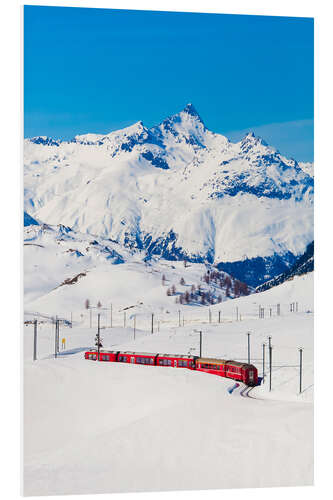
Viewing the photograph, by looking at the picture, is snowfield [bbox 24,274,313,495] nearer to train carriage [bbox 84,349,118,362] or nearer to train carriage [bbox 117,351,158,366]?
train carriage [bbox 117,351,158,366]

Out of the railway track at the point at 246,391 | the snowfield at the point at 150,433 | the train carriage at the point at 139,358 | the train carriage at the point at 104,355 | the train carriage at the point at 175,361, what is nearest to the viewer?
the snowfield at the point at 150,433

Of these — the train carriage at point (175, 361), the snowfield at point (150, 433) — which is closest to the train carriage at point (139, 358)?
the train carriage at point (175, 361)

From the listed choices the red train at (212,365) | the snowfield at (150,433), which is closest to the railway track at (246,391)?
the snowfield at (150,433)

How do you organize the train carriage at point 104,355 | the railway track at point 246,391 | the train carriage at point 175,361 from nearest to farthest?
the railway track at point 246,391, the train carriage at point 175,361, the train carriage at point 104,355

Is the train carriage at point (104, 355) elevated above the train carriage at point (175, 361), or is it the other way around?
the train carriage at point (175, 361)

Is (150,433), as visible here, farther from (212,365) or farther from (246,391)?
(212,365)

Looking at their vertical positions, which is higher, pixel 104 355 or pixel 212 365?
pixel 212 365

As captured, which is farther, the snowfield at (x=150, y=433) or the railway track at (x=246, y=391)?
the railway track at (x=246, y=391)

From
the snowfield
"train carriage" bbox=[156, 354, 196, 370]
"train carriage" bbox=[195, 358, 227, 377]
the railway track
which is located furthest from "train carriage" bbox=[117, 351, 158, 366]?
the snowfield

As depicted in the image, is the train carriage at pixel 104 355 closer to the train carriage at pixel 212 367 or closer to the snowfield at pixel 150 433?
the train carriage at pixel 212 367

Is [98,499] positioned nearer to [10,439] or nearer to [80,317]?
[10,439]

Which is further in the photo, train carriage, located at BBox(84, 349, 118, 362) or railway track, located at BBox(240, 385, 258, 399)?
train carriage, located at BBox(84, 349, 118, 362)

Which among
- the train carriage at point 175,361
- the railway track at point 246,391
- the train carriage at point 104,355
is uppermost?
the train carriage at point 175,361

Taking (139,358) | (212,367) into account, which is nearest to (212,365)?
(212,367)
